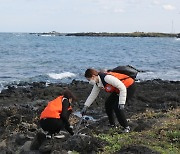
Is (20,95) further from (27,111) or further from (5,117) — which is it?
(5,117)

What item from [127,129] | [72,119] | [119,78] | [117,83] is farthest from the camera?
[72,119]

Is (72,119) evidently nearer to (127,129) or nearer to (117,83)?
(127,129)

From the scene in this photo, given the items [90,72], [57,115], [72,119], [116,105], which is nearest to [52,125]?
[57,115]

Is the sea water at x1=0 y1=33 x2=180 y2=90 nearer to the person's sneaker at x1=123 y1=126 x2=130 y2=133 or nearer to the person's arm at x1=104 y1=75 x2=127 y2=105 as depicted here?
the person's sneaker at x1=123 y1=126 x2=130 y2=133

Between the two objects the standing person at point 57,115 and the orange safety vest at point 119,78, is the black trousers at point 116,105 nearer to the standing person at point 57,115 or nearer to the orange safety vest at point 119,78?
the orange safety vest at point 119,78

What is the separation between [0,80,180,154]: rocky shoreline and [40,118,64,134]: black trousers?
25 centimetres

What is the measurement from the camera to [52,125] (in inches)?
364

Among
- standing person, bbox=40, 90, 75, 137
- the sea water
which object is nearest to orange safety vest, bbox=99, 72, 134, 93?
standing person, bbox=40, 90, 75, 137

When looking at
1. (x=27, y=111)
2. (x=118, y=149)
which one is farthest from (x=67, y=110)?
(x=27, y=111)

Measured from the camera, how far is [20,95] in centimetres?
1962

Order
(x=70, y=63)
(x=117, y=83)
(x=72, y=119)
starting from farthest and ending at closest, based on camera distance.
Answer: (x=70, y=63)
(x=72, y=119)
(x=117, y=83)

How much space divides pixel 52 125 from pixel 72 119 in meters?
4.32

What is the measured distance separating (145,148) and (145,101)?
1016 centimetres

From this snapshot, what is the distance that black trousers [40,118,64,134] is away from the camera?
9219 mm
